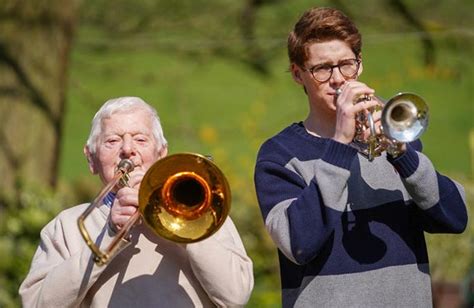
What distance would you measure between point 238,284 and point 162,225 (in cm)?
31

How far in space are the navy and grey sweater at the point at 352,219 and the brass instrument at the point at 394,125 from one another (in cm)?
6

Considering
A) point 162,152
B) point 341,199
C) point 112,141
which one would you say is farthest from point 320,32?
point 112,141

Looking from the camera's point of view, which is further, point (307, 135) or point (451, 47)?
point (451, 47)

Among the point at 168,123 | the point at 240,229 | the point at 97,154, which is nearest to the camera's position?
the point at 97,154

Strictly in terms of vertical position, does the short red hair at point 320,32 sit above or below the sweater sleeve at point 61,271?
above

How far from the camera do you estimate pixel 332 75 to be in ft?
13.3

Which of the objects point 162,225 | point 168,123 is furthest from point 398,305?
point 168,123

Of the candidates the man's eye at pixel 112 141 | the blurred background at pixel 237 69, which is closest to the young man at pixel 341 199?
the man's eye at pixel 112 141

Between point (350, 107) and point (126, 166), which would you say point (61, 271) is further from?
point (350, 107)

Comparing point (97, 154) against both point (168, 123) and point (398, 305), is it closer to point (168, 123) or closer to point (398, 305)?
point (398, 305)

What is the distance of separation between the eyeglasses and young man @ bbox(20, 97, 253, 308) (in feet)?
1.93

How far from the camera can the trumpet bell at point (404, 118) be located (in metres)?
3.90

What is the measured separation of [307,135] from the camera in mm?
4141

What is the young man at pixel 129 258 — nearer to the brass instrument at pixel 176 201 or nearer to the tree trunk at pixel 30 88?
the brass instrument at pixel 176 201
